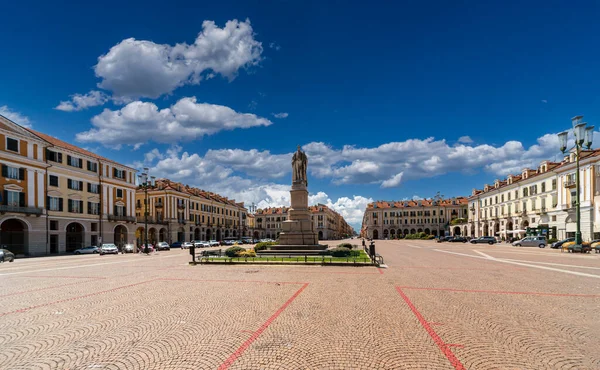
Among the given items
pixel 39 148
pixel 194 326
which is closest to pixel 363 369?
pixel 194 326

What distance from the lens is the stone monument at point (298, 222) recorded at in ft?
83.3

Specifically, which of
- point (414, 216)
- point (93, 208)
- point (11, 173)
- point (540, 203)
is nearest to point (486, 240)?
point (540, 203)

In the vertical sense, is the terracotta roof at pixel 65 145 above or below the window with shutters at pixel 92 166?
above

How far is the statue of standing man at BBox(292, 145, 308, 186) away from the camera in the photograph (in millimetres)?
28125

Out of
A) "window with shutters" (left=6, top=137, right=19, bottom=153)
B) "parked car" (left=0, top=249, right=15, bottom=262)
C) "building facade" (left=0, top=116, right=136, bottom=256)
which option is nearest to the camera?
"parked car" (left=0, top=249, right=15, bottom=262)

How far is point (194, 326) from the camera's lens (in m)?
7.11

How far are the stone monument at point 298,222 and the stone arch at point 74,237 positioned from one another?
1231 inches

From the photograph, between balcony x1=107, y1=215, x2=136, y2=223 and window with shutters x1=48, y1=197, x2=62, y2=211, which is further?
balcony x1=107, y1=215, x2=136, y2=223

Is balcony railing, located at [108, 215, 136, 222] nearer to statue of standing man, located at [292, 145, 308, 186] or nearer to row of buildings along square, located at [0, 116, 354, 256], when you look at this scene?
row of buildings along square, located at [0, 116, 354, 256]

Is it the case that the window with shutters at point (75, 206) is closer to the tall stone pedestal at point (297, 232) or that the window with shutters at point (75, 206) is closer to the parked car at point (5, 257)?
the parked car at point (5, 257)

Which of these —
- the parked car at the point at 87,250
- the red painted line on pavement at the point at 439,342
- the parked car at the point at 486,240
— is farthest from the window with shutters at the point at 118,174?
the parked car at the point at 486,240

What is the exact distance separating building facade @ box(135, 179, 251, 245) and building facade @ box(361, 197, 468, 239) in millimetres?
59059

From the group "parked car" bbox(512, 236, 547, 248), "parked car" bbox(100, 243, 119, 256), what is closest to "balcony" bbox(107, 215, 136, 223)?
"parked car" bbox(100, 243, 119, 256)

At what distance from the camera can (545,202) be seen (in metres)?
54.3
